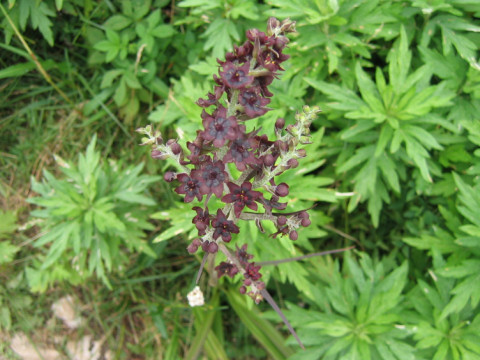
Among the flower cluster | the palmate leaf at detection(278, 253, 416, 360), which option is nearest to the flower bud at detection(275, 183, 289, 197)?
the flower cluster

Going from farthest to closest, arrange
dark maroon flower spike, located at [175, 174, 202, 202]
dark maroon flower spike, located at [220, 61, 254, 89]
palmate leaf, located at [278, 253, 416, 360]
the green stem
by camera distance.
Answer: the green stem → palmate leaf, located at [278, 253, 416, 360] → dark maroon flower spike, located at [175, 174, 202, 202] → dark maroon flower spike, located at [220, 61, 254, 89]

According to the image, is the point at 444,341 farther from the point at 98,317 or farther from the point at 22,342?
the point at 22,342

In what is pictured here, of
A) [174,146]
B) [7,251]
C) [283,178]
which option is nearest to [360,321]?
[283,178]

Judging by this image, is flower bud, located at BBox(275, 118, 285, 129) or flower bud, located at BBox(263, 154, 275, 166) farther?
flower bud, located at BBox(275, 118, 285, 129)

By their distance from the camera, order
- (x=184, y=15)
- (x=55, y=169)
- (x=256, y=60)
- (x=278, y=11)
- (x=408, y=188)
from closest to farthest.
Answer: (x=256, y=60) → (x=278, y=11) → (x=408, y=188) → (x=184, y=15) → (x=55, y=169)

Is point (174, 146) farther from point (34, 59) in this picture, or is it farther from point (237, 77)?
point (34, 59)

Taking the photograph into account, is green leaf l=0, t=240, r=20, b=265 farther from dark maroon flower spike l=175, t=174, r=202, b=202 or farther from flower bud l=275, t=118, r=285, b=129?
flower bud l=275, t=118, r=285, b=129

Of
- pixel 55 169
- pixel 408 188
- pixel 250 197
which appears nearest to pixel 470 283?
pixel 408 188
